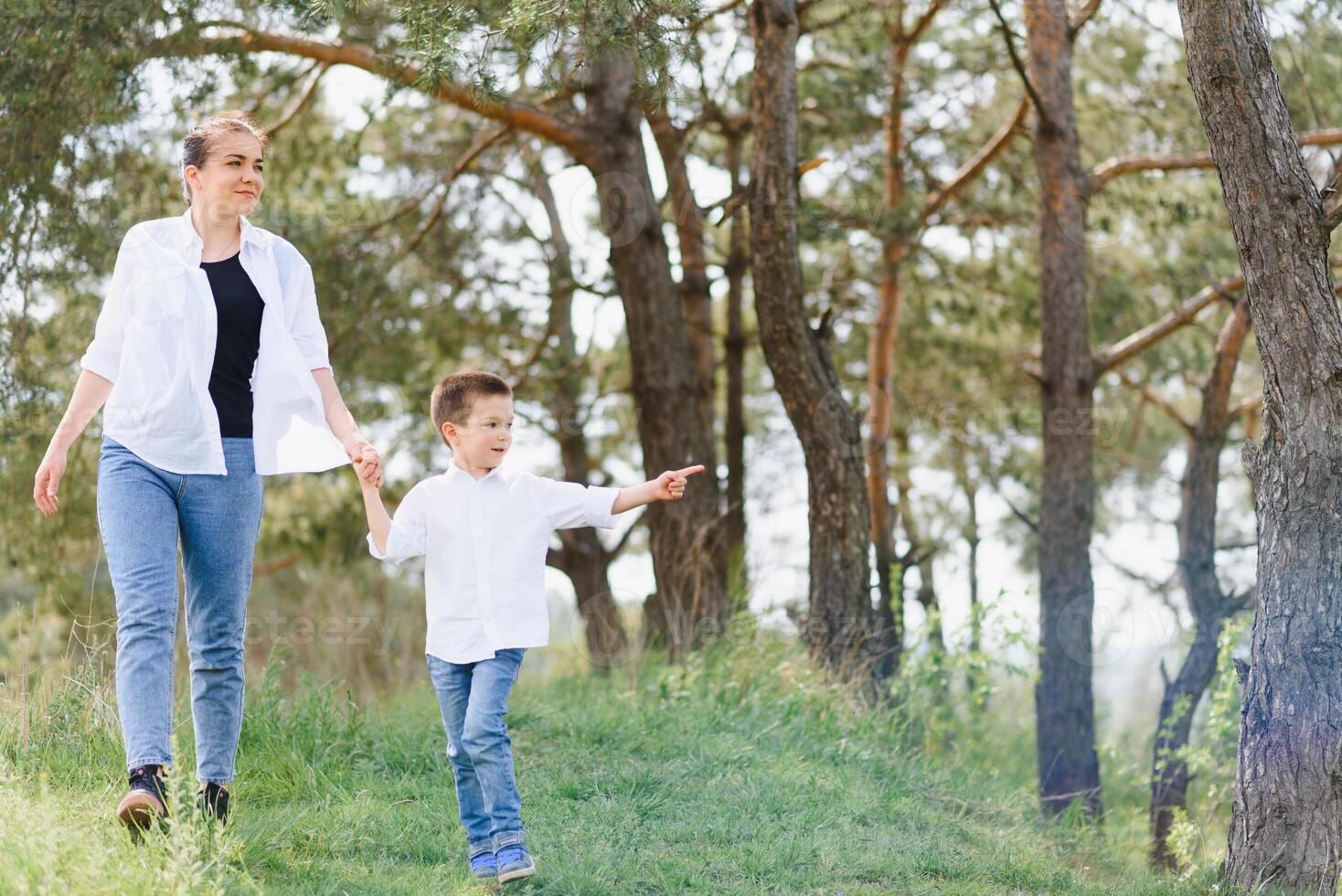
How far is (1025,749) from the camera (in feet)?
37.6

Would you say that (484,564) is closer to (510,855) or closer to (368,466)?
(368,466)

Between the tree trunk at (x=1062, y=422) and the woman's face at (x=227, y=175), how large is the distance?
711 cm

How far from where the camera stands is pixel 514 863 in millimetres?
3604

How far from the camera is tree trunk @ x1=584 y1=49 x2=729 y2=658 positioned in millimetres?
9094

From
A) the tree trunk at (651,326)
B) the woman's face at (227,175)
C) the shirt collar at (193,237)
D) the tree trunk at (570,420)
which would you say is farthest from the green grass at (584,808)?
the tree trunk at (570,420)

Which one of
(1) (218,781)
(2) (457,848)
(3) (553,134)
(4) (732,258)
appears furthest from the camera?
(4) (732,258)

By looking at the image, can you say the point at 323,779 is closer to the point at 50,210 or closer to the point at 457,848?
the point at 457,848

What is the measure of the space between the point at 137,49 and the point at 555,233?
597 centimetres

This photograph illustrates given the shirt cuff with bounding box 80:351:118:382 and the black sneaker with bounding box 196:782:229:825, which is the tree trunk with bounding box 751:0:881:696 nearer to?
the black sneaker with bounding box 196:782:229:825

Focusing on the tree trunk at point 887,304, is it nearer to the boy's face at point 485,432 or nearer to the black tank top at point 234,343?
the boy's face at point 485,432

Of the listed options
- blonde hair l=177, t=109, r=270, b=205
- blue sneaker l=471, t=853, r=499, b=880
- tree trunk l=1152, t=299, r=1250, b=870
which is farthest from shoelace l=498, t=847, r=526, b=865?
tree trunk l=1152, t=299, r=1250, b=870

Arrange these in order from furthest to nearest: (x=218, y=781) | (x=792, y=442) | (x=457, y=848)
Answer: (x=792, y=442), (x=457, y=848), (x=218, y=781)

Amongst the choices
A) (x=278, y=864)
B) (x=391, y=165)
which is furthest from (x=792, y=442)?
(x=278, y=864)

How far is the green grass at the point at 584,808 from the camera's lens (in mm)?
3627
